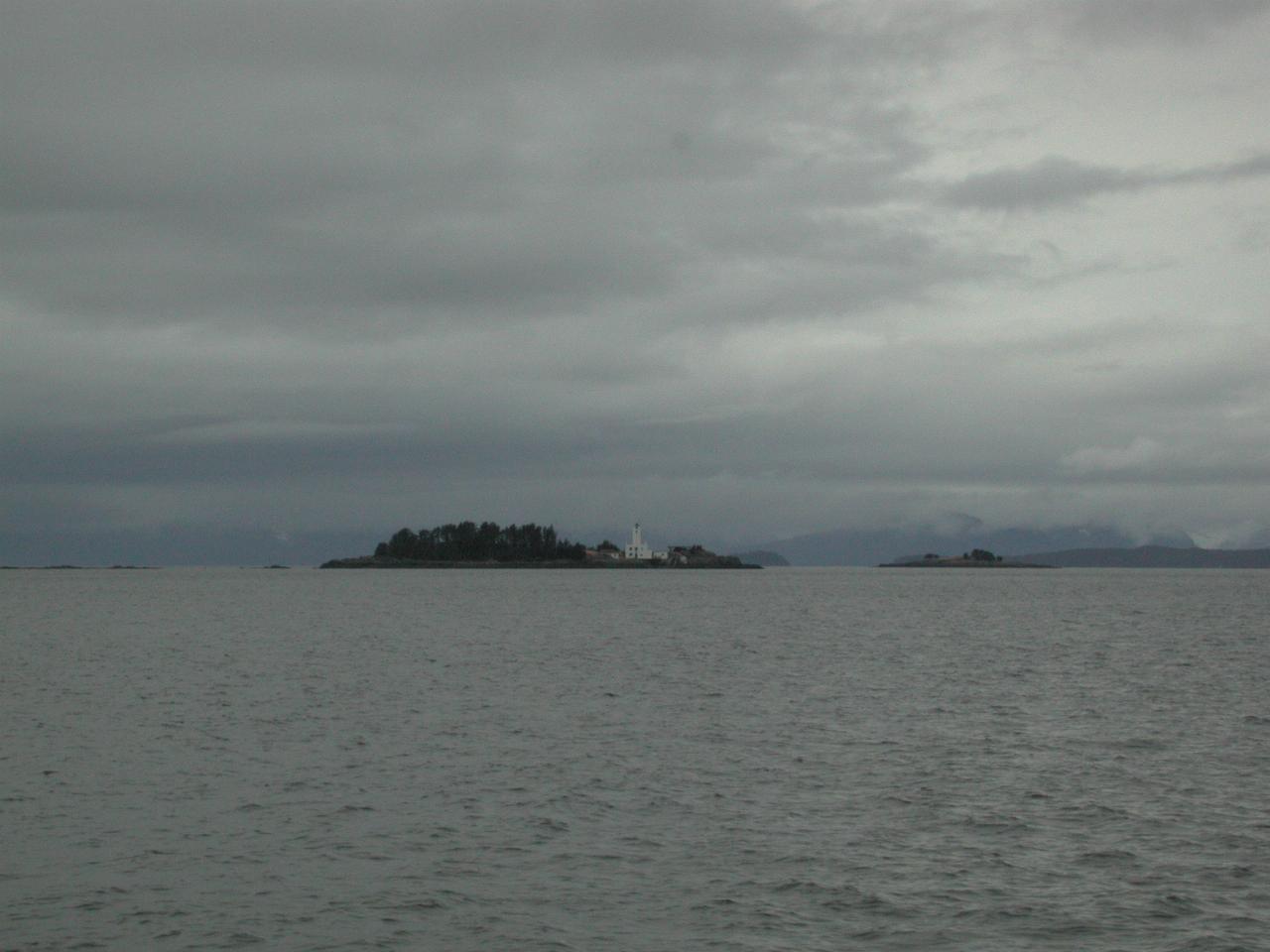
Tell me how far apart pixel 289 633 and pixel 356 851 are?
8391cm

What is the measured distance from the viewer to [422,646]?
93062mm

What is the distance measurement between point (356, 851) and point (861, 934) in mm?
11738

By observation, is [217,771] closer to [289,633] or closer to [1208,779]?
[1208,779]

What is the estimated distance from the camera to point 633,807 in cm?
3312

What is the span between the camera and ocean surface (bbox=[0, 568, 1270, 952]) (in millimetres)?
23422

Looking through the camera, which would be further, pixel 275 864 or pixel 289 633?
pixel 289 633

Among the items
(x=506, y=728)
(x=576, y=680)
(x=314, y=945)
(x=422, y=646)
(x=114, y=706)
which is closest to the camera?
(x=314, y=945)

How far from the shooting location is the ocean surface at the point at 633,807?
76.8ft

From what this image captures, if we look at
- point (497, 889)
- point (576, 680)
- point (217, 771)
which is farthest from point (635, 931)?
point (576, 680)

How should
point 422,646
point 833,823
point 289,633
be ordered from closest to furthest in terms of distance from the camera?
point 833,823 → point 422,646 → point 289,633

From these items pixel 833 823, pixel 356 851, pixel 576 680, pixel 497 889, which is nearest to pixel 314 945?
pixel 497 889

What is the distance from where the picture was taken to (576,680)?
220 feet

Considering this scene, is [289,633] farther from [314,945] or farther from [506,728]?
[314,945]

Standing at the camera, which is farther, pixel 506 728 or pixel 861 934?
pixel 506 728
